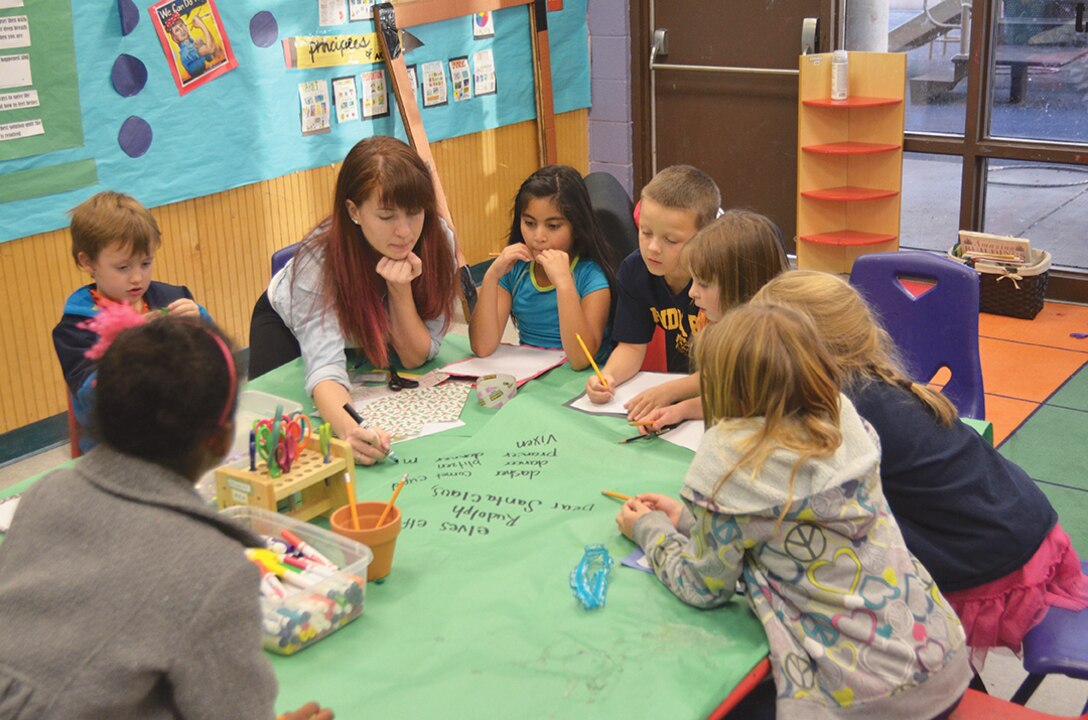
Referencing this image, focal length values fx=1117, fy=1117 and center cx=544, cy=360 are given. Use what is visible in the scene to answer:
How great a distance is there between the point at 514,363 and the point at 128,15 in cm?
203

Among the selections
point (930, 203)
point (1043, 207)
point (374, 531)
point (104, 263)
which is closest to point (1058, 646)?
point (374, 531)

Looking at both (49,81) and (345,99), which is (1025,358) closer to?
(345,99)

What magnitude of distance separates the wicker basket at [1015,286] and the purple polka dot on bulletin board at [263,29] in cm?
291

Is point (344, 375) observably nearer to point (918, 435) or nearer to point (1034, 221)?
point (918, 435)

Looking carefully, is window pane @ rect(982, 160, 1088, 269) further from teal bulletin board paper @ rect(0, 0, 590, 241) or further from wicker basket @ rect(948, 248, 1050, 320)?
teal bulletin board paper @ rect(0, 0, 590, 241)

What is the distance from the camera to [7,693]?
1062mm

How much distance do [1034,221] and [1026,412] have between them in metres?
2.27

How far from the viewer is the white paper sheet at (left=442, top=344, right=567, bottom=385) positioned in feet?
8.22

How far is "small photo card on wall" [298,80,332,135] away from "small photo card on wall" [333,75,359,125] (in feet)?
0.18

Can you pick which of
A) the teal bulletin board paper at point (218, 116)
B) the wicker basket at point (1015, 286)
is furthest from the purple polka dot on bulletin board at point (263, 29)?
the wicker basket at point (1015, 286)

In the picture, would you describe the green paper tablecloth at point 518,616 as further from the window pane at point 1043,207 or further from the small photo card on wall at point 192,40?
the window pane at point 1043,207

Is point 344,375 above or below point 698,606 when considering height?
above

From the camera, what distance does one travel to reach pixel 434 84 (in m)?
4.89

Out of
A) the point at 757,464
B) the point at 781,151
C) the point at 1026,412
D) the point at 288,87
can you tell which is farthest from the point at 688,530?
the point at 781,151
